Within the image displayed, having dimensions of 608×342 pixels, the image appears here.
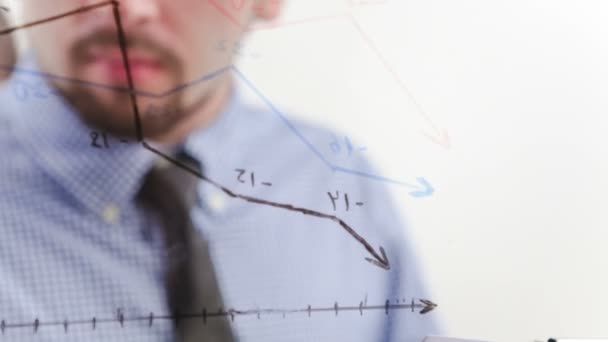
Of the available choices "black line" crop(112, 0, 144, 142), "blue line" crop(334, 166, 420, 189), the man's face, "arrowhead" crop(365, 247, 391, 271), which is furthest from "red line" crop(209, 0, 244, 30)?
"arrowhead" crop(365, 247, 391, 271)

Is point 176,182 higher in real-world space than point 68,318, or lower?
higher

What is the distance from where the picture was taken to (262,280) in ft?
2.39

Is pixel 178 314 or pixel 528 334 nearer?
pixel 178 314

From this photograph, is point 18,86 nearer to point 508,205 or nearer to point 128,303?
point 128,303

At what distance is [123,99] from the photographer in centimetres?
70

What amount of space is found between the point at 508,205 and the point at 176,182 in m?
0.43

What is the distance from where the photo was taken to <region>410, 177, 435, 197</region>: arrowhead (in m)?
0.79

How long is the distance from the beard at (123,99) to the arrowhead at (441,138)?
0.32 m

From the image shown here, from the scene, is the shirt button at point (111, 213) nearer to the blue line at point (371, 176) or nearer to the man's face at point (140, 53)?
the man's face at point (140, 53)

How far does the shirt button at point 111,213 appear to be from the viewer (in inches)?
27.1

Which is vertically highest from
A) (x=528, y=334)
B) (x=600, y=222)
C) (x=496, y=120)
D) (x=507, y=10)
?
(x=507, y=10)

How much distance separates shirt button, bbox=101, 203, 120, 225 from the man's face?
8 centimetres

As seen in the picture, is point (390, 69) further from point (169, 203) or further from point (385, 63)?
point (169, 203)

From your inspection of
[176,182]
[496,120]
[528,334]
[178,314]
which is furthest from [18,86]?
[528,334]
